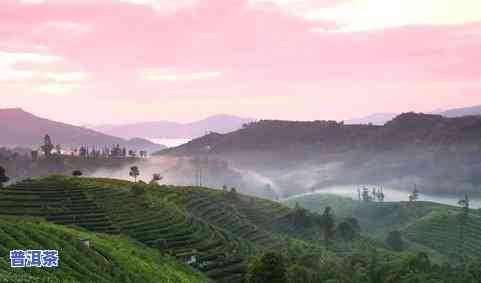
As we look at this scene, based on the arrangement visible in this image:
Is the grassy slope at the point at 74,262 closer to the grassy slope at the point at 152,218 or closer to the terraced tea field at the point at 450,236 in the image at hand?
the grassy slope at the point at 152,218

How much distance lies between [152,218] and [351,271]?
45537mm

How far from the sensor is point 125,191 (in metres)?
130

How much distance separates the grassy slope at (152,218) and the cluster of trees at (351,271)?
547 inches

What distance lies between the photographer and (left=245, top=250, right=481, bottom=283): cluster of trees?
219 feet

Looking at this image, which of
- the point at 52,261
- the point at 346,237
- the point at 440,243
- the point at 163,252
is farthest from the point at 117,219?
the point at 440,243

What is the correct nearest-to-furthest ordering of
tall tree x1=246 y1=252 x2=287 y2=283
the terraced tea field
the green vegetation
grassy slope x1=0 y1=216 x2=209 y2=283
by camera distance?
grassy slope x1=0 y1=216 x2=209 y2=283
the green vegetation
tall tree x1=246 y1=252 x2=287 y2=283
the terraced tea field

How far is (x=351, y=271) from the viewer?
88.2m

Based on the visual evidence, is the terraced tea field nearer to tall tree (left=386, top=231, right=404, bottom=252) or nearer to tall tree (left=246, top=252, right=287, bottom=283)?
tall tree (left=386, top=231, right=404, bottom=252)

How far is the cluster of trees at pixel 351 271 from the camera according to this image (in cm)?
6681

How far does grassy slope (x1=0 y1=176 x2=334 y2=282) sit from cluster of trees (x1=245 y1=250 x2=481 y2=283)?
547 inches

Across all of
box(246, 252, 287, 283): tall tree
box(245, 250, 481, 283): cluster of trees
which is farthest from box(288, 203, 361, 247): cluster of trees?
box(246, 252, 287, 283): tall tree

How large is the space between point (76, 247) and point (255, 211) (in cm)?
11995

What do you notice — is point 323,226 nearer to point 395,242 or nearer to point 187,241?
point 395,242

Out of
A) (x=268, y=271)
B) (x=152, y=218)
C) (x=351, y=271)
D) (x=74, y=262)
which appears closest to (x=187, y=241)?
(x=152, y=218)
